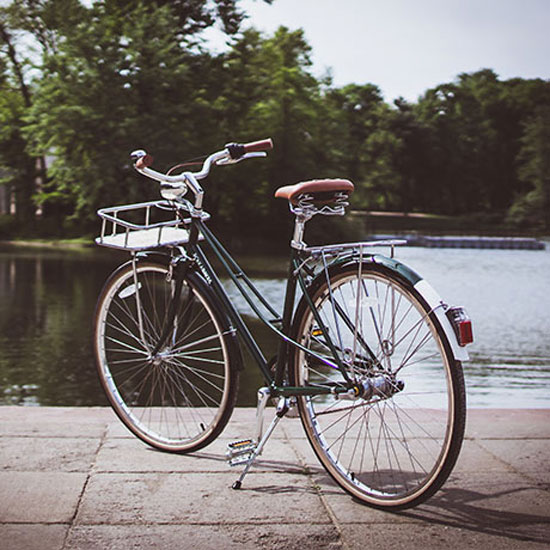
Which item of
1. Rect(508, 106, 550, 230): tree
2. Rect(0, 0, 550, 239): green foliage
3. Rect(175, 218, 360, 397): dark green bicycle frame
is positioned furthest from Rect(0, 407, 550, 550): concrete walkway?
Rect(508, 106, 550, 230): tree

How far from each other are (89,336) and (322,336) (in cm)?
676

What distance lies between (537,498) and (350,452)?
754mm

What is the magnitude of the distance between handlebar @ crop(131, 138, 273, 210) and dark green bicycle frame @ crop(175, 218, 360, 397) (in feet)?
0.49

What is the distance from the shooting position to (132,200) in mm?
33000

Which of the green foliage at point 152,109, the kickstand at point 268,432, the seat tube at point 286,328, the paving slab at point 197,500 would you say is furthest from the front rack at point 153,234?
the green foliage at point 152,109

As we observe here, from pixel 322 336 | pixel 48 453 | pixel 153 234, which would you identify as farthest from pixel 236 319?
pixel 48 453

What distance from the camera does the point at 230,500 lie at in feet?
9.47

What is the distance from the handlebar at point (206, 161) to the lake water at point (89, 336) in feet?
9.41

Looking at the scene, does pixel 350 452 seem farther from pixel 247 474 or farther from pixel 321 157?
pixel 321 157

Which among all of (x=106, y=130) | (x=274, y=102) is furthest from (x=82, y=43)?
(x=274, y=102)

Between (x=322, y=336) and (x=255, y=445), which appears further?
(x=255, y=445)

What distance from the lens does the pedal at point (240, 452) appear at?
312 cm

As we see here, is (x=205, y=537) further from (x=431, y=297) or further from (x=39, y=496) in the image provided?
(x=431, y=297)

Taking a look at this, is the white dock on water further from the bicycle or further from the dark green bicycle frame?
the dark green bicycle frame
